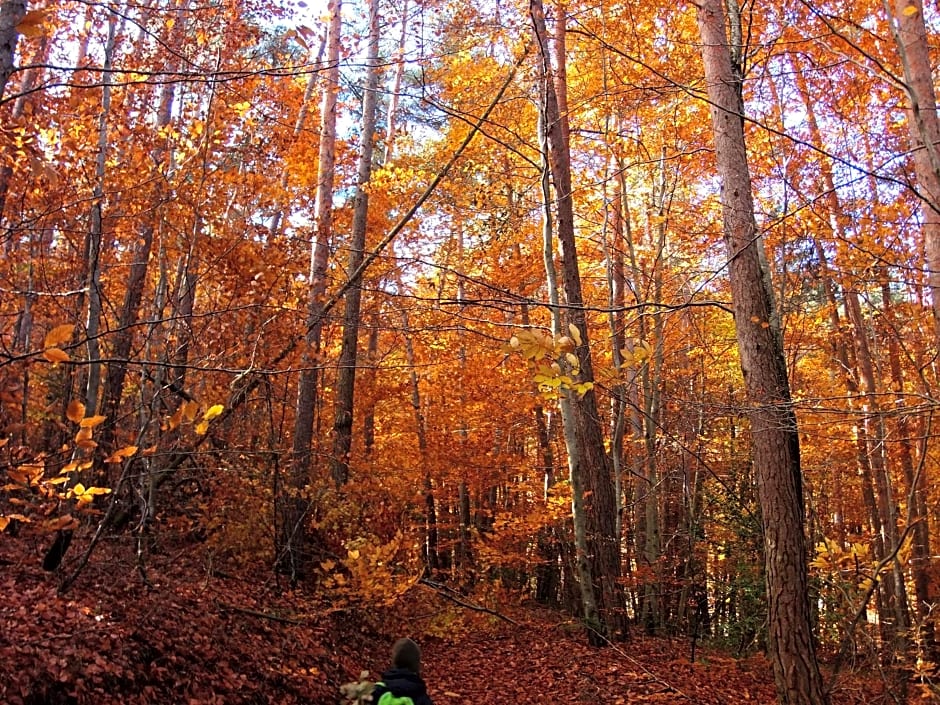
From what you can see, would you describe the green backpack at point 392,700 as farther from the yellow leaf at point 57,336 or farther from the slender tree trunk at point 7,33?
the slender tree trunk at point 7,33

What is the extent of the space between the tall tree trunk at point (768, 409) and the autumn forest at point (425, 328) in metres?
0.03

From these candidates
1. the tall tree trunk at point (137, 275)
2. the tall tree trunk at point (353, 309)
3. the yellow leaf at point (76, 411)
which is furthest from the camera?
the tall tree trunk at point (353, 309)

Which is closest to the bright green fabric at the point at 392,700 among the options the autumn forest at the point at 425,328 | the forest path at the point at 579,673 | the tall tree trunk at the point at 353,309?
the autumn forest at the point at 425,328

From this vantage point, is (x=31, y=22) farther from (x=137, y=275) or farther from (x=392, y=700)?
(x=137, y=275)

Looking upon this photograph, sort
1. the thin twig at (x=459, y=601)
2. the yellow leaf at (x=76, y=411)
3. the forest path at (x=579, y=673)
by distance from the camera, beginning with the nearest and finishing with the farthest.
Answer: the yellow leaf at (x=76, y=411) → the forest path at (x=579, y=673) → the thin twig at (x=459, y=601)

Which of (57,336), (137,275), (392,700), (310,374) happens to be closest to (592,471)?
(310,374)

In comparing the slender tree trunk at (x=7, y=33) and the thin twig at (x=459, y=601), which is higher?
the slender tree trunk at (x=7, y=33)

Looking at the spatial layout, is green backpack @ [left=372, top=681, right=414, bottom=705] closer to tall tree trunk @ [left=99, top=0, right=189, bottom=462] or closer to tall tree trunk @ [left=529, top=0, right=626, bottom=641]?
tall tree trunk @ [left=99, top=0, right=189, bottom=462]

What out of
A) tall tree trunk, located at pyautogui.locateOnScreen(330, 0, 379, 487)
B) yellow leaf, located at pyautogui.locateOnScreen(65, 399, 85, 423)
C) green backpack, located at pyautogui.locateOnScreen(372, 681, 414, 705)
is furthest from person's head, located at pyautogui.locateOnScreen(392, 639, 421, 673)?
tall tree trunk, located at pyautogui.locateOnScreen(330, 0, 379, 487)

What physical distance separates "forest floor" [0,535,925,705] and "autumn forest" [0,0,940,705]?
0.06 meters

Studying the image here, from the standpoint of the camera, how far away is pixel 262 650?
663cm

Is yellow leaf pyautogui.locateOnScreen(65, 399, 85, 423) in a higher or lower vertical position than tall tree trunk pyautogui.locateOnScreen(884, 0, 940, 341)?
lower

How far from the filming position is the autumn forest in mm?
4914

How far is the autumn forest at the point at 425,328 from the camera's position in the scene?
4.91 m
